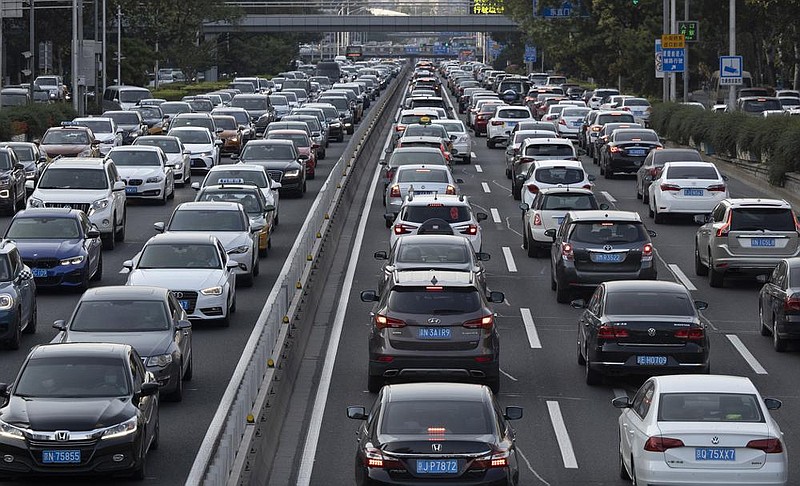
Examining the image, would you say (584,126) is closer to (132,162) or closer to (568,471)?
(132,162)

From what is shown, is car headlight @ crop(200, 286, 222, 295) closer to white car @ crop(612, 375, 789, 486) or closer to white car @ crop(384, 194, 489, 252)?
white car @ crop(384, 194, 489, 252)

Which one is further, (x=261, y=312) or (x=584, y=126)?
(x=584, y=126)

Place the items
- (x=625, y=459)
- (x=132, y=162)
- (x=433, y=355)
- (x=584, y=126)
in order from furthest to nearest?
(x=584, y=126) < (x=132, y=162) < (x=433, y=355) < (x=625, y=459)

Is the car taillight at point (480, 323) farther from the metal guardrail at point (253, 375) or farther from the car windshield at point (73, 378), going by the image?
the car windshield at point (73, 378)

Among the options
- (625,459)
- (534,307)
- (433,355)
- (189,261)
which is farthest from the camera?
(534,307)

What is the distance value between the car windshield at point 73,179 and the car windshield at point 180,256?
411 inches

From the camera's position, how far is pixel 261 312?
87.4 ft

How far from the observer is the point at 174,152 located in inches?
1934

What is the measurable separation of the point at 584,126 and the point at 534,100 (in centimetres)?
2801

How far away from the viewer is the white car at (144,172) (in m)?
43.1

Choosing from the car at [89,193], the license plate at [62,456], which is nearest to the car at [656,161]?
the car at [89,193]

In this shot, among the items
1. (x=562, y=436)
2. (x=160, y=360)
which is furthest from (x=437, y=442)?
(x=160, y=360)

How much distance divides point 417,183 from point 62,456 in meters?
21.4

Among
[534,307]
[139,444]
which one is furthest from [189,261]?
[139,444]
